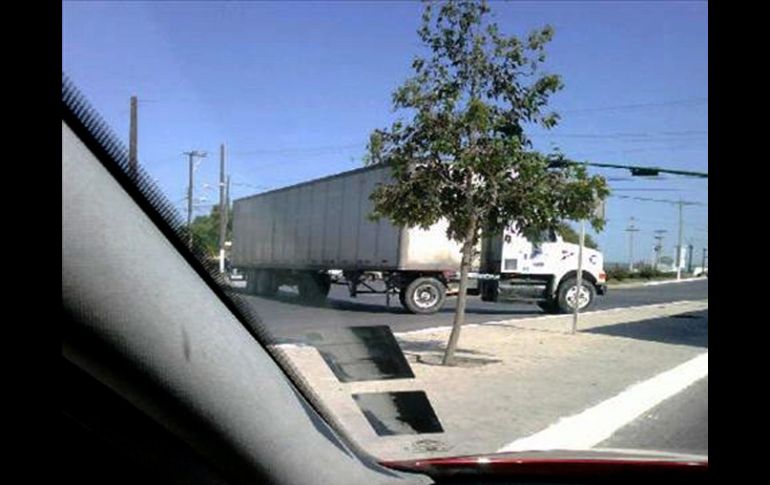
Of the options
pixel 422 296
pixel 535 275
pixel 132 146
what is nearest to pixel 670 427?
pixel 132 146

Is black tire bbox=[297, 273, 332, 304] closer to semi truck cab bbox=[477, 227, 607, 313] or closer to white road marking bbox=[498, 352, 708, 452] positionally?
white road marking bbox=[498, 352, 708, 452]

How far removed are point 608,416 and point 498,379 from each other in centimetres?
190

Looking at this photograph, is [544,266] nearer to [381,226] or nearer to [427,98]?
[381,226]

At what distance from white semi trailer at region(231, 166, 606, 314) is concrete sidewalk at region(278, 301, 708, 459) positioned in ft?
5.59

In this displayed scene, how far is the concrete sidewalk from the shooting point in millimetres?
3510

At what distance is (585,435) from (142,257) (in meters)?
6.18

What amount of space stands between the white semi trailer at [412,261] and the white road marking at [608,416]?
2577mm

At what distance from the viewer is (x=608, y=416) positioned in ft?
26.7

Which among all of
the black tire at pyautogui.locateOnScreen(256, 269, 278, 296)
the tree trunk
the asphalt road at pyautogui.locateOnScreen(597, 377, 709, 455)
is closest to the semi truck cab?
the tree trunk

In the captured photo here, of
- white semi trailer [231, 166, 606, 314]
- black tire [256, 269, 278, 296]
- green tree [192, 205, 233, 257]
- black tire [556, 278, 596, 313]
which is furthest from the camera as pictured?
black tire [556, 278, 596, 313]

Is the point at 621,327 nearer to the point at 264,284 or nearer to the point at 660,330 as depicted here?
the point at 660,330

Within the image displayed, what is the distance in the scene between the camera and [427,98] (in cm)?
995
